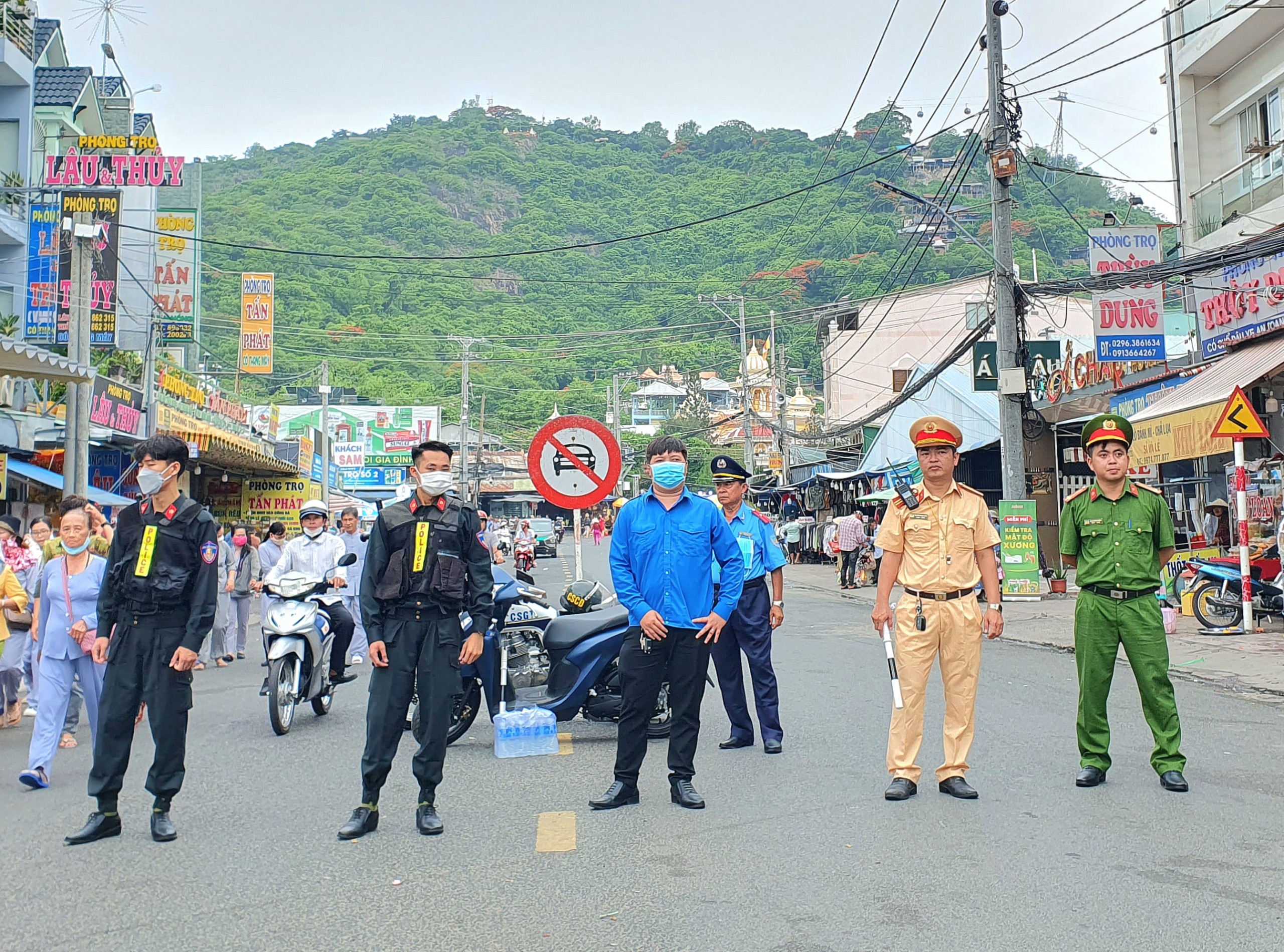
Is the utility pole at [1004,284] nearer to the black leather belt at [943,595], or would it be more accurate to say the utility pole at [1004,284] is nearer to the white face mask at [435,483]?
the black leather belt at [943,595]

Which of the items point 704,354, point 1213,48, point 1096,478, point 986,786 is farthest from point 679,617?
point 704,354

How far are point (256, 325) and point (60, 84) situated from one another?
9.25 meters

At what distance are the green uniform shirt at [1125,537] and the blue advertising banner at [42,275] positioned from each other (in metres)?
20.2

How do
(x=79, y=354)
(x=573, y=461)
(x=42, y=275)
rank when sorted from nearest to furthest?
1. (x=573, y=461)
2. (x=79, y=354)
3. (x=42, y=275)

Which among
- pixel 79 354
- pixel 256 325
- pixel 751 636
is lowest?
pixel 751 636

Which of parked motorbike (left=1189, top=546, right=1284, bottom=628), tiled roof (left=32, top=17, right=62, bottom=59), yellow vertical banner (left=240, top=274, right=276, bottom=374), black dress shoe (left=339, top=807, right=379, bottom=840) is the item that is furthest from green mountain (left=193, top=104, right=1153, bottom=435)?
black dress shoe (left=339, top=807, right=379, bottom=840)

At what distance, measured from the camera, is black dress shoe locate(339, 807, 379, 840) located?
5.50 metres

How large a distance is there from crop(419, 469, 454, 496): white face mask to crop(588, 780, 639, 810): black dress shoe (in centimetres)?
177

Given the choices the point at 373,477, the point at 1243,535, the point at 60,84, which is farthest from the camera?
the point at 373,477

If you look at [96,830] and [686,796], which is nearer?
[96,830]

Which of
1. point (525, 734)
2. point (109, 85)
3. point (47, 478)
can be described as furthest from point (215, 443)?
point (525, 734)

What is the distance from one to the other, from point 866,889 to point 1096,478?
10.4ft

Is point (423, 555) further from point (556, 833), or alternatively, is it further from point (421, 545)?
point (556, 833)

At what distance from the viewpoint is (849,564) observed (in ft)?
85.0
